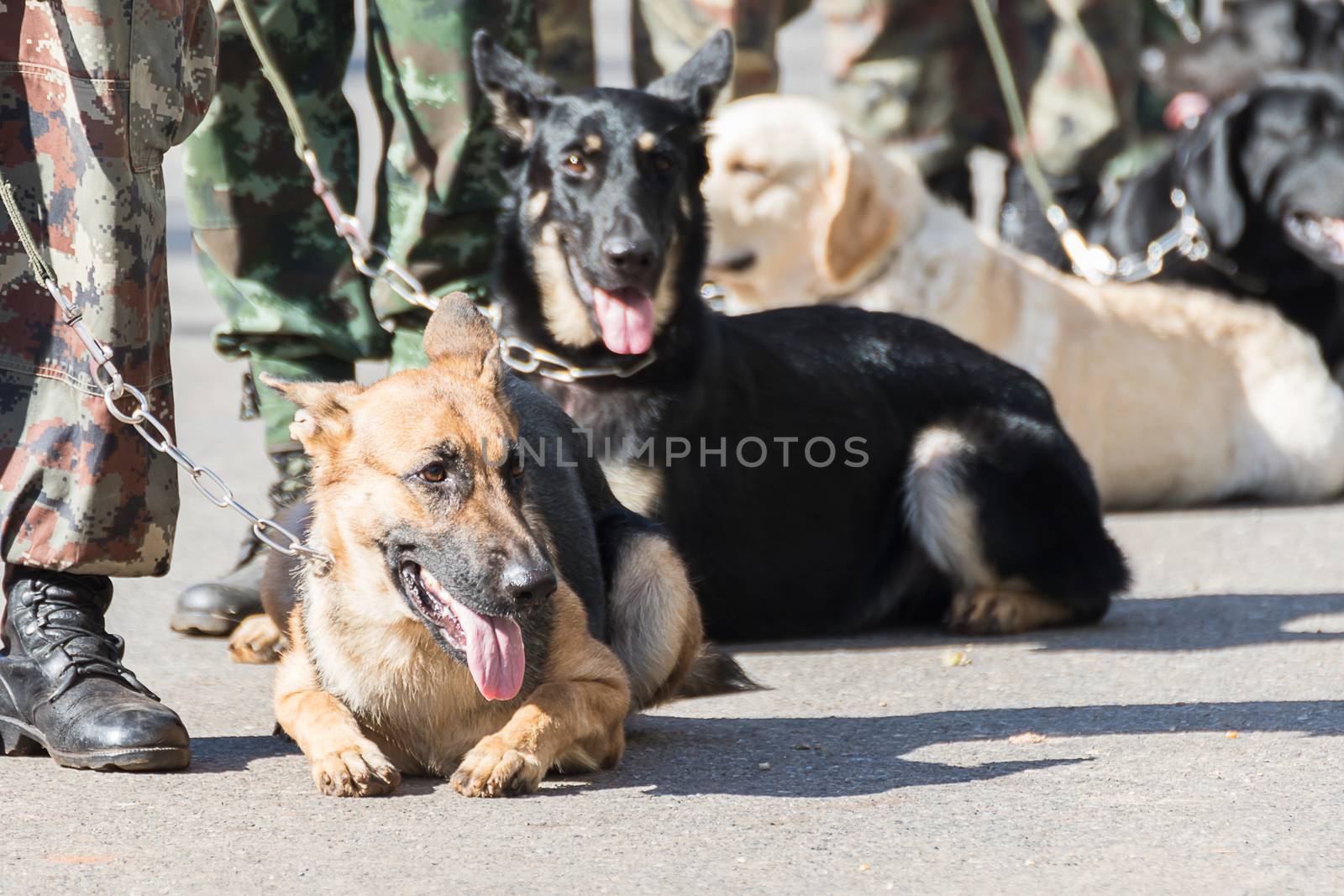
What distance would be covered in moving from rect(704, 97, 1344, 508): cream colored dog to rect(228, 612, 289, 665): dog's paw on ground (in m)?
2.61

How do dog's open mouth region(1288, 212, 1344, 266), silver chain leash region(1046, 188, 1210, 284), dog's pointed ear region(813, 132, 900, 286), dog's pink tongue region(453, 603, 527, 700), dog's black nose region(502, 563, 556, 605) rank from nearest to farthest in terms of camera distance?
dog's black nose region(502, 563, 556, 605)
dog's pink tongue region(453, 603, 527, 700)
dog's pointed ear region(813, 132, 900, 286)
dog's open mouth region(1288, 212, 1344, 266)
silver chain leash region(1046, 188, 1210, 284)

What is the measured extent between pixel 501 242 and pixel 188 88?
1.54 metres

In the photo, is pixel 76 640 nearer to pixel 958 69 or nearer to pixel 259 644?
pixel 259 644

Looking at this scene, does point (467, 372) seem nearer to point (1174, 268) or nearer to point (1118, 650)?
point (1118, 650)

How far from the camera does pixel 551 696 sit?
3410 millimetres

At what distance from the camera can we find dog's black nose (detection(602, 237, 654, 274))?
4777 millimetres

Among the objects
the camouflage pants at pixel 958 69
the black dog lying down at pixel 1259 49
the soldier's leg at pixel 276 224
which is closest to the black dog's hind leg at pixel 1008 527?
the soldier's leg at pixel 276 224

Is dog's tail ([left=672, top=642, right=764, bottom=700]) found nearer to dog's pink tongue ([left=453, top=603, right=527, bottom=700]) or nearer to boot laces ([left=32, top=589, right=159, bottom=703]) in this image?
dog's pink tongue ([left=453, top=603, right=527, bottom=700])

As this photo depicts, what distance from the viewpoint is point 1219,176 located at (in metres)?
7.62

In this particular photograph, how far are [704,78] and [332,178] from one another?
1.12 meters

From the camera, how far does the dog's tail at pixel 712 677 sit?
4.21 m

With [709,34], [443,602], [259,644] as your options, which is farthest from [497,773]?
[709,34]

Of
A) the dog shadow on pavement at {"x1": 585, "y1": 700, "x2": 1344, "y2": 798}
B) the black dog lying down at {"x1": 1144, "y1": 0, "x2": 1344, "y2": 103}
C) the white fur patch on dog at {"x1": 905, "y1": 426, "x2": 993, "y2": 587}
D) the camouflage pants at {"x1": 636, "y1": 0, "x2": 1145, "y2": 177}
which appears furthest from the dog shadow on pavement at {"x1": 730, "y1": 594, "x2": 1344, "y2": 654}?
the black dog lying down at {"x1": 1144, "y1": 0, "x2": 1344, "y2": 103}

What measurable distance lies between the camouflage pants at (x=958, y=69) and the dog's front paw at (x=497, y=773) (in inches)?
173
